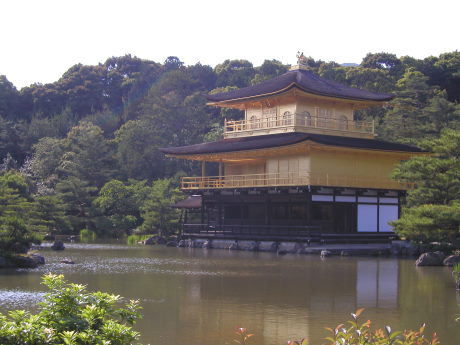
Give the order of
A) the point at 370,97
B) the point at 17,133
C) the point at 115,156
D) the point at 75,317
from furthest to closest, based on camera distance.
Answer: the point at 17,133 < the point at 115,156 < the point at 370,97 < the point at 75,317

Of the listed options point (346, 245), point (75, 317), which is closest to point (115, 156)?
point (346, 245)

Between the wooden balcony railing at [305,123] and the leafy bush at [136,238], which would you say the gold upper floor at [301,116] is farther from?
the leafy bush at [136,238]

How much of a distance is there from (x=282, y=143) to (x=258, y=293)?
19.1 metres

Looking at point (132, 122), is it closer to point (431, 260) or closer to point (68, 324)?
point (431, 260)

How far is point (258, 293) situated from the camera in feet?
56.2

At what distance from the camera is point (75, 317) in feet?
21.5

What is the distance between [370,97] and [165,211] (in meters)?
14.8

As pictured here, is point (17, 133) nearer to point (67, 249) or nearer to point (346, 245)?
point (67, 249)

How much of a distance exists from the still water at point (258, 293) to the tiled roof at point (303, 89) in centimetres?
1365

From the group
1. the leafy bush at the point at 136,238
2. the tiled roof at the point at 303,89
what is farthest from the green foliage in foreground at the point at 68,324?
the leafy bush at the point at 136,238

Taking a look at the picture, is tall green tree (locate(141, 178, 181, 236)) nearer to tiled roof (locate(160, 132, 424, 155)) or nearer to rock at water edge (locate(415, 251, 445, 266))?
tiled roof (locate(160, 132, 424, 155))

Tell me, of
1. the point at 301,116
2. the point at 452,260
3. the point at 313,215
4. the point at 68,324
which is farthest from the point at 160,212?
the point at 68,324

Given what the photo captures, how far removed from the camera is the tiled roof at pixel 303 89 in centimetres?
3916

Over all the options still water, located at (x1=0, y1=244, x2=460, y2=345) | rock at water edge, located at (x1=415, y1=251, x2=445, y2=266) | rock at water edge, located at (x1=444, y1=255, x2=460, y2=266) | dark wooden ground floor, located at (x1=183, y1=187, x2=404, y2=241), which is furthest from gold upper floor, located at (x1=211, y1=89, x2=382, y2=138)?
rock at water edge, located at (x1=444, y1=255, x2=460, y2=266)
